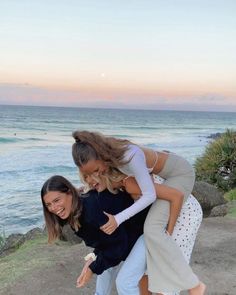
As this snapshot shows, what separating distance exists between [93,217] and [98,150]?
479 millimetres

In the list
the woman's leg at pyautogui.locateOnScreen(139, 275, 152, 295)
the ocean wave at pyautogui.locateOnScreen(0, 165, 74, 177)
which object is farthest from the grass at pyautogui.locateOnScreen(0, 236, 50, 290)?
the ocean wave at pyautogui.locateOnScreen(0, 165, 74, 177)

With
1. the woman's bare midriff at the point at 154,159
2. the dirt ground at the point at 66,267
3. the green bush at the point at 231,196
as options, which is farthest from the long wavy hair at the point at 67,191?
the green bush at the point at 231,196

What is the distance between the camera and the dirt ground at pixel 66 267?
577 centimetres

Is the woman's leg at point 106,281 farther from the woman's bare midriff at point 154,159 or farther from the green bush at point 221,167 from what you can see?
the green bush at point 221,167

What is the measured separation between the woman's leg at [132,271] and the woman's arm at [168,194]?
0.27 meters

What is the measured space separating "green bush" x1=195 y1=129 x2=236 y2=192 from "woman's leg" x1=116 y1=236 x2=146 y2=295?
9.81 metres

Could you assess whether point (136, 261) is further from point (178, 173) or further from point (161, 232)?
point (178, 173)

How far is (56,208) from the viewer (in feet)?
12.1

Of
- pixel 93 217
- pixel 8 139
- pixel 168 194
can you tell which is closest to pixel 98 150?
pixel 93 217

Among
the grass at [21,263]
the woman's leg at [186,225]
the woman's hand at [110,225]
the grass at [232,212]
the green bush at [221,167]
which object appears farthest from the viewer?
the green bush at [221,167]

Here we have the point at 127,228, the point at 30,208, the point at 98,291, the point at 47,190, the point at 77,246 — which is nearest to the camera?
the point at 47,190

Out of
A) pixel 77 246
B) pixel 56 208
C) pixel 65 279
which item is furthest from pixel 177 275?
pixel 77 246

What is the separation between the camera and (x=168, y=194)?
12.6 feet

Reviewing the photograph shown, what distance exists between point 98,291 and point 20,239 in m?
5.12
